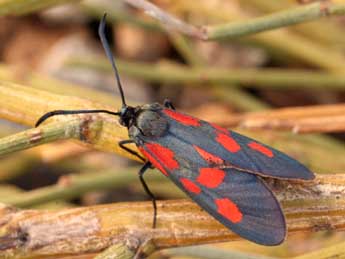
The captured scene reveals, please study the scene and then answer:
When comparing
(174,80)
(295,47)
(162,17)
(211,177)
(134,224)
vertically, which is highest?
(295,47)

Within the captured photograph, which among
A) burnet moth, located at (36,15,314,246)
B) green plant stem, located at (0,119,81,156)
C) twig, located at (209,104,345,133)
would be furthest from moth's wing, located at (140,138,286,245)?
twig, located at (209,104,345,133)

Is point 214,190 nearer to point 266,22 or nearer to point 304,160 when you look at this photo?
point 266,22

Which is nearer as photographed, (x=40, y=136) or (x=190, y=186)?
(x=40, y=136)

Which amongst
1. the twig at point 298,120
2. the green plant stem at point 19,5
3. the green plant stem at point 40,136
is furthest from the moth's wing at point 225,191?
the twig at point 298,120

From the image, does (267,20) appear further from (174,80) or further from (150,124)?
(174,80)

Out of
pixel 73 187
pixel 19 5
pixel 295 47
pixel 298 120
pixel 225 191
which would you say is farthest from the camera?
pixel 295 47

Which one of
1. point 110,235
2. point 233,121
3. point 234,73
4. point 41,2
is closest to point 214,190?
point 110,235

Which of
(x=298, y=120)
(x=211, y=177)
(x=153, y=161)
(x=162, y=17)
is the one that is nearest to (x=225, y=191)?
(x=211, y=177)
